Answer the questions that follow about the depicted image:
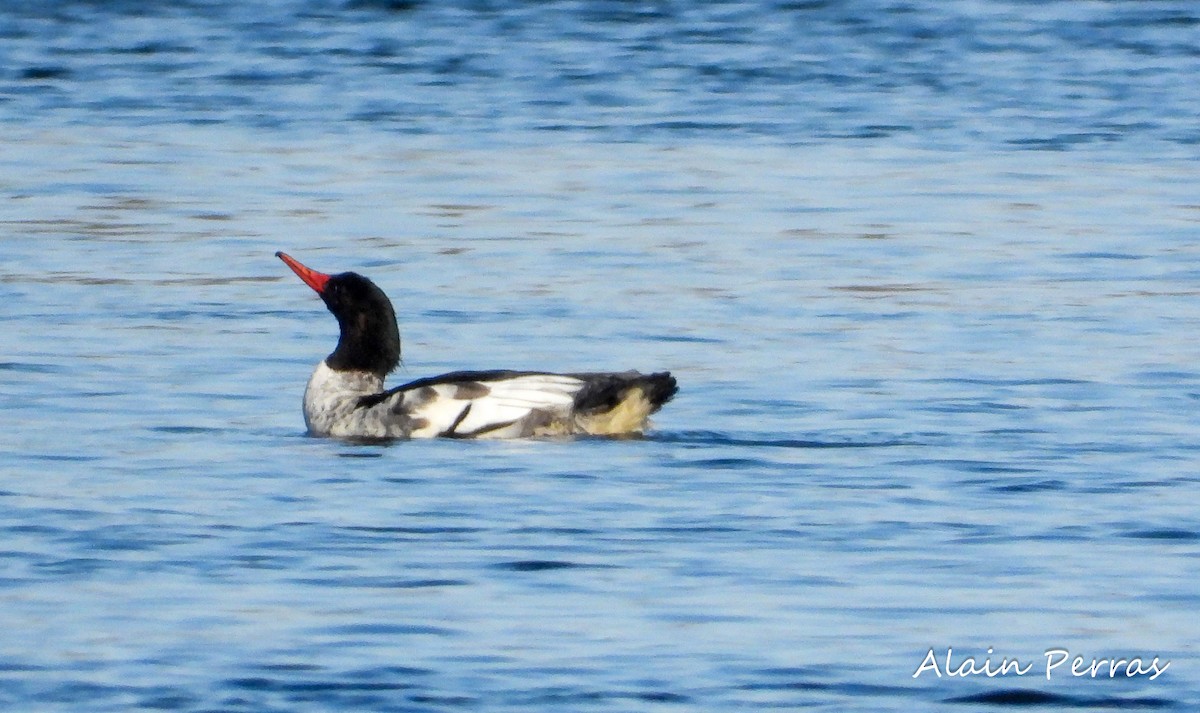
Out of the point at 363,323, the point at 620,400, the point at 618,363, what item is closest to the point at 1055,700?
the point at 620,400

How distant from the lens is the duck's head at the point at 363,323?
Answer: 44.1ft

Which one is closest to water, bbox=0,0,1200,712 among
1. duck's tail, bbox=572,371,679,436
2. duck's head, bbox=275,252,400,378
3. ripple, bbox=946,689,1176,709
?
ripple, bbox=946,689,1176,709

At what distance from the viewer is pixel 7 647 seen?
861 cm

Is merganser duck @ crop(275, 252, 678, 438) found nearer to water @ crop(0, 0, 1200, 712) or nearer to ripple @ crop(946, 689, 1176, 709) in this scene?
water @ crop(0, 0, 1200, 712)

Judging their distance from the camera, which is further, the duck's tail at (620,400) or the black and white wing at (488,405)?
the black and white wing at (488,405)

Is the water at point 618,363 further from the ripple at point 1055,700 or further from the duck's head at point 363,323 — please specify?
the duck's head at point 363,323

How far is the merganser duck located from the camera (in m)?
12.6

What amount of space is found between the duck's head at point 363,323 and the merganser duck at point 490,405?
0.74ft

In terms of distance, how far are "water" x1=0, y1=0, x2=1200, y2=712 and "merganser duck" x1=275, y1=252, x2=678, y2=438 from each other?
0.68ft

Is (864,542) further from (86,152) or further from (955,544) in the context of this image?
(86,152)

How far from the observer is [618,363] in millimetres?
14281

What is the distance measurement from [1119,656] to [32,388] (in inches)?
261

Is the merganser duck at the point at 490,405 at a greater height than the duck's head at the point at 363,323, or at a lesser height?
lesser

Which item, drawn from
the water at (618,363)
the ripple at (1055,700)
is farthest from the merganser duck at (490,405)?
the ripple at (1055,700)
